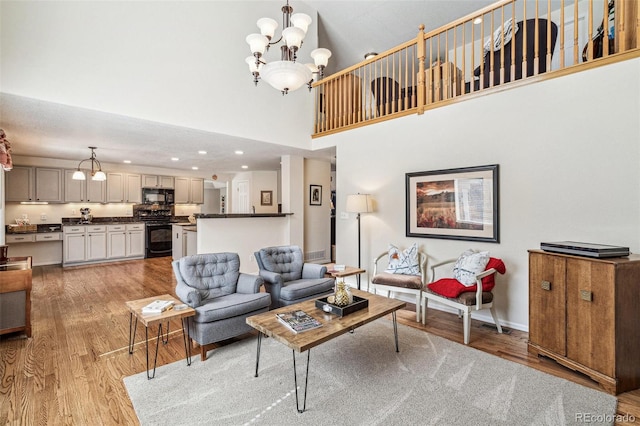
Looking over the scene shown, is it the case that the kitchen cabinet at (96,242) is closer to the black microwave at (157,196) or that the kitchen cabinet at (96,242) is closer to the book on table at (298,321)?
the black microwave at (157,196)

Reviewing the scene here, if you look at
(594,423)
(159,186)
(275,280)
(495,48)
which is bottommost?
(594,423)

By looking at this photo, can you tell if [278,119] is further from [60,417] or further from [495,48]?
[60,417]

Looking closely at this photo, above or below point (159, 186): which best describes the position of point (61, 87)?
above

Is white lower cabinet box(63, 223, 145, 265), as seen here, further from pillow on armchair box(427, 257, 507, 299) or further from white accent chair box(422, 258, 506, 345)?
pillow on armchair box(427, 257, 507, 299)

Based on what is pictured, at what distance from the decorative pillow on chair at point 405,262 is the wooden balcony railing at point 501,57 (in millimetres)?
1916

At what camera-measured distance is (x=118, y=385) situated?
7.43ft

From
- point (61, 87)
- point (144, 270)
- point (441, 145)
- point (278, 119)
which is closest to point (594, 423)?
point (441, 145)

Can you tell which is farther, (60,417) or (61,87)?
(61,87)

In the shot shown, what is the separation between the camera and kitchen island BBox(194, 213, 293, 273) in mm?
5180

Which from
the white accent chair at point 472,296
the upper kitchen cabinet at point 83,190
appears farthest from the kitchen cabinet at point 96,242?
the white accent chair at point 472,296

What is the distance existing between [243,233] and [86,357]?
3.17 metres

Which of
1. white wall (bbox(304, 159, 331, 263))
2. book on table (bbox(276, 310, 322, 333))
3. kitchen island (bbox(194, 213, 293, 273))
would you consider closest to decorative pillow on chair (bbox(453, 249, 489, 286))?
book on table (bbox(276, 310, 322, 333))

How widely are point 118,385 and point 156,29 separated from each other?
3.79 m

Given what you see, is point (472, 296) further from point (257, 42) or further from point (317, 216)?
point (317, 216)
